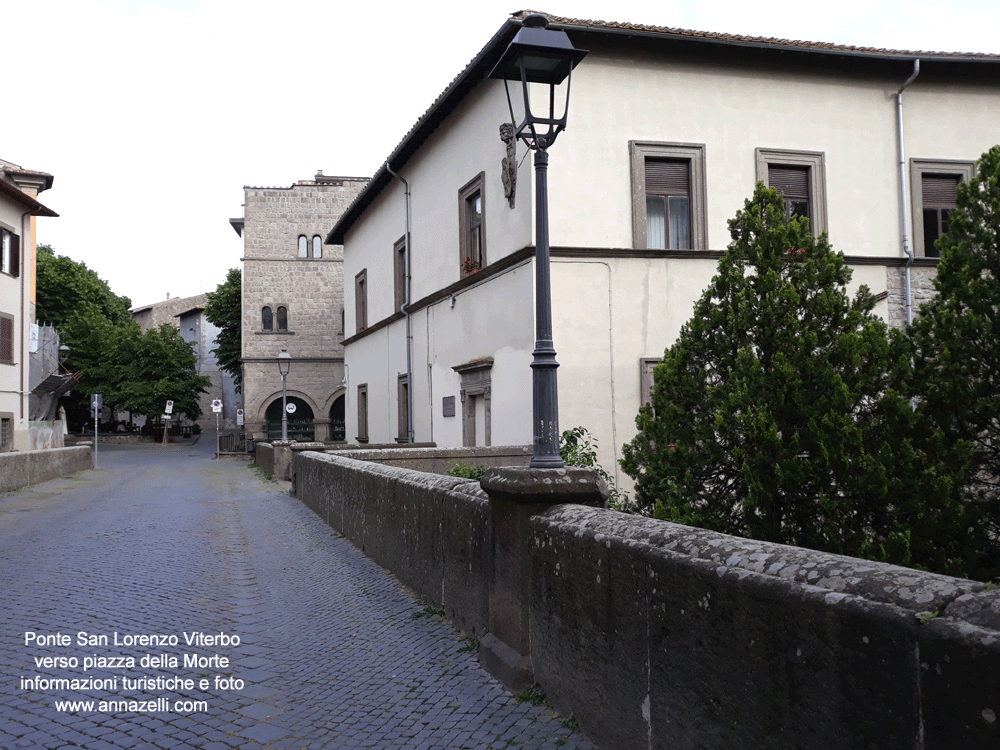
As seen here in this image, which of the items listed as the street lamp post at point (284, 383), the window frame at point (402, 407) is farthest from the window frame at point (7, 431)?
the window frame at point (402, 407)

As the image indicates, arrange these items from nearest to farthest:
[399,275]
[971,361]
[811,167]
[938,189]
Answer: [971,361]
[811,167]
[938,189]
[399,275]

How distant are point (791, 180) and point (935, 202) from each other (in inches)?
112

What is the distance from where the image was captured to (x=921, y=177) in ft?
51.5

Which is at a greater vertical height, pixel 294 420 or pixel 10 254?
pixel 10 254

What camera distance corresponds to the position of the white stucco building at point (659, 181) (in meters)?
14.0

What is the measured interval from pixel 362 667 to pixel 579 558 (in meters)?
2.07

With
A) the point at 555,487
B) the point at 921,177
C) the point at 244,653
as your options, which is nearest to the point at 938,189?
the point at 921,177

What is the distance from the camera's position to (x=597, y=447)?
44.9 ft

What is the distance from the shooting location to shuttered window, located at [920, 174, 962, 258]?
15.6m

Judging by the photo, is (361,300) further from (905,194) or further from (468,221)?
(905,194)

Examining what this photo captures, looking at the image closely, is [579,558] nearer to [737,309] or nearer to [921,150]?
[737,309]

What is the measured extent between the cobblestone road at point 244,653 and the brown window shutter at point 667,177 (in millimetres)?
7871

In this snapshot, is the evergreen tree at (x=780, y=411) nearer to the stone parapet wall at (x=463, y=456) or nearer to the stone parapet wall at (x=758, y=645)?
the stone parapet wall at (x=758, y=645)

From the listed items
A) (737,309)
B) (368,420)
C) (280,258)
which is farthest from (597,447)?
(280,258)
